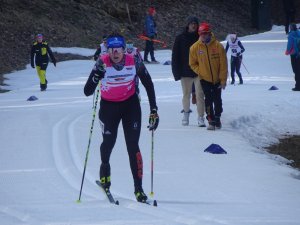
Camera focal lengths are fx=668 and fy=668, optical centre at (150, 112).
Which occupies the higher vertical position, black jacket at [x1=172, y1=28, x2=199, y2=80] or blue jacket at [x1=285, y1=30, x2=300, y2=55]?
black jacket at [x1=172, y1=28, x2=199, y2=80]

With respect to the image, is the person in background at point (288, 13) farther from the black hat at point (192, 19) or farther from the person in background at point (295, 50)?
the black hat at point (192, 19)

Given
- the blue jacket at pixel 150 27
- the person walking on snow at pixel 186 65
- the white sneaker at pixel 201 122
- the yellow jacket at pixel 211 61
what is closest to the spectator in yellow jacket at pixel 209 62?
the yellow jacket at pixel 211 61

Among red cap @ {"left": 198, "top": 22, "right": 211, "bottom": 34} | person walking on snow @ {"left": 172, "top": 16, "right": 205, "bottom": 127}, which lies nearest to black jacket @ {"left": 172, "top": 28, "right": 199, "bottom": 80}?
person walking on snow @ {"left": 172, "top": 16, "right": 205, "bottom": 127}

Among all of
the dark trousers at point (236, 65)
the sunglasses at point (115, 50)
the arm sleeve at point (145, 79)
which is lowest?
the dark trousers at point (236, 65)

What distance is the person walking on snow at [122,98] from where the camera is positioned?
7355 millimetres

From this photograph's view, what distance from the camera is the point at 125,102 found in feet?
24.5

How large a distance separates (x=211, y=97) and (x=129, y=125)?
5.40 meters

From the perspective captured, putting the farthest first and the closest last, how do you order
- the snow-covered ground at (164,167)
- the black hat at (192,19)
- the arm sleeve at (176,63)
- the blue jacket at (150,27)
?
the blue jacket at (150,27) < the arm sleeve at (176,63) < the black hat at (192,19) < the snow-covered ground at (164,167)

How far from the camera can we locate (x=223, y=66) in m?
12.4

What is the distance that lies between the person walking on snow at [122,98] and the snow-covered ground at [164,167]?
0.50 metres

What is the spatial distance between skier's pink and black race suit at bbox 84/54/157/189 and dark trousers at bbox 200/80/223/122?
513 centimetres

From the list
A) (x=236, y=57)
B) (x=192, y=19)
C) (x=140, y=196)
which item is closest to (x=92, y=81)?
(x=140, y=196)

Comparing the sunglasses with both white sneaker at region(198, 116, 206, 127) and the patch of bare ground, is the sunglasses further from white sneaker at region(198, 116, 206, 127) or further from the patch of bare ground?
white sneaker at region(198, 116, 206, 127)

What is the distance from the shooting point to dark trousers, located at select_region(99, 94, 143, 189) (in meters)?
7.43
